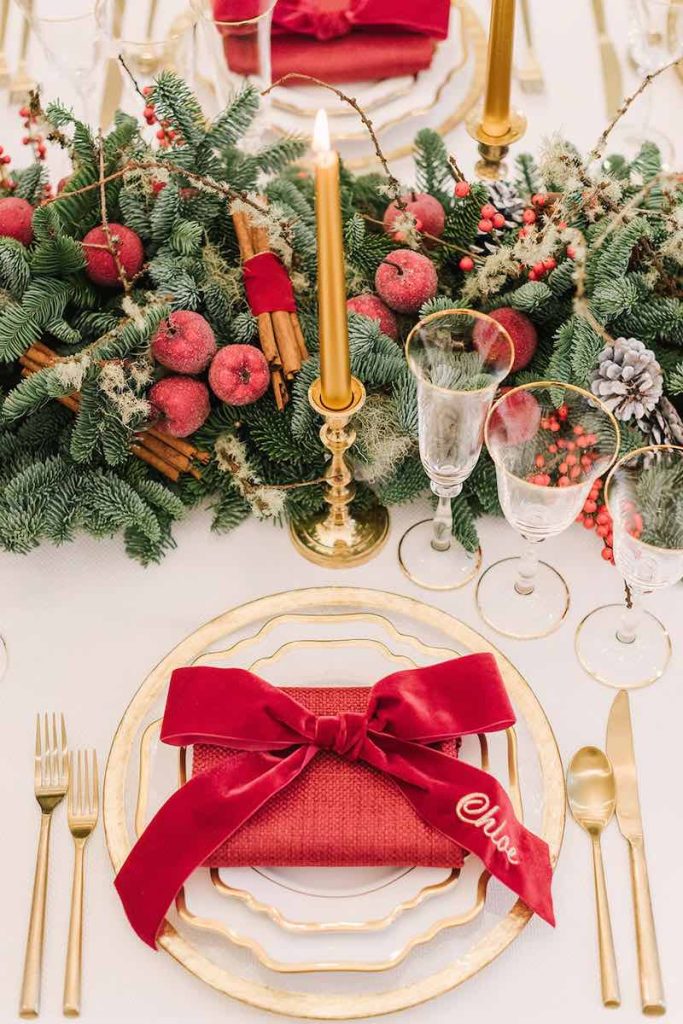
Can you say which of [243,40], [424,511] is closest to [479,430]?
[424,511]

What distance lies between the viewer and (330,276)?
0.70 m

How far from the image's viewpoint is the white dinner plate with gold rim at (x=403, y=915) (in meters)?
0.73

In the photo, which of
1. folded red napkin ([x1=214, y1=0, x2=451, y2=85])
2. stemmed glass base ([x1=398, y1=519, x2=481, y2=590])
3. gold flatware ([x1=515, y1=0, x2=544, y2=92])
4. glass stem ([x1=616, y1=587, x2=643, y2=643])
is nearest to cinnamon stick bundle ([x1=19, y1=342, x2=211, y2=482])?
stemmed glass base ([x1=398, y1=519, x2=481, y2=590])

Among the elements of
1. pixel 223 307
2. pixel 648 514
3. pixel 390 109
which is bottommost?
pixel 648 514

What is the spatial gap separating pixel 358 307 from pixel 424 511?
0.71 feet

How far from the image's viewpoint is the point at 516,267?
93 cm

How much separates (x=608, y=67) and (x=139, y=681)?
0.97 meters

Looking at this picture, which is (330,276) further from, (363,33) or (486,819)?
(363,33)

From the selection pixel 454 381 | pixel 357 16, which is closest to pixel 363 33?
pixel 357 16

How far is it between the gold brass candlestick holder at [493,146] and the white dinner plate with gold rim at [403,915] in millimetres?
566

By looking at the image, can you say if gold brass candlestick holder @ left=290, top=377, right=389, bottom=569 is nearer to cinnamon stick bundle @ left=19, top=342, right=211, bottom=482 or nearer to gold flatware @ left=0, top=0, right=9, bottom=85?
cinnamon stick bundle @ left=19, top=342, right=211, bottom=482

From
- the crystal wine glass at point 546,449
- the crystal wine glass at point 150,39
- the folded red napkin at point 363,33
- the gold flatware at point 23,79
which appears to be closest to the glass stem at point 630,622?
the crystal wine glass at point 546,449

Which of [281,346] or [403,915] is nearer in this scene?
[403,915]

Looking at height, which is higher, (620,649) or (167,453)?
(167,453)
